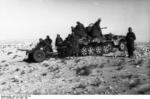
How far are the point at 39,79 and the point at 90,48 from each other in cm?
456

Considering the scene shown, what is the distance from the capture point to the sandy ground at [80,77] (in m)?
9.05

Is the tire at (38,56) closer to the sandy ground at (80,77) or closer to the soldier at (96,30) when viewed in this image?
the sandy ground at (80,77)

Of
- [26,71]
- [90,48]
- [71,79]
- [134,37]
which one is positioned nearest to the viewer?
[71,79]

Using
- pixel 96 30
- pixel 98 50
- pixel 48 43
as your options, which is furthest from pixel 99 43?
pixel 48 43

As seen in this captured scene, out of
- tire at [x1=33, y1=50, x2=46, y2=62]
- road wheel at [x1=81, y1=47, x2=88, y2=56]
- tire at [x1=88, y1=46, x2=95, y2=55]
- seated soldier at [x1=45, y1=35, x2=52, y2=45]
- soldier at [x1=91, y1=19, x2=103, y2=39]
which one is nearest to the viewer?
tire at [x1=33, y1=50, x2=46, y2=62]

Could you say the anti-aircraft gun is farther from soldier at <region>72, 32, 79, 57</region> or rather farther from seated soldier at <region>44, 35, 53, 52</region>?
seated soldier at <region>44, 35, 53, 52</region>

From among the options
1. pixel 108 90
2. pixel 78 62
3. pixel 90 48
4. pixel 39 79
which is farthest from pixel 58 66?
pixel 108 90

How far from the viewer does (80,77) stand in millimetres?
10188

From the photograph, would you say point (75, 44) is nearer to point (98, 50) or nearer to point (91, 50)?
point (91, 50)

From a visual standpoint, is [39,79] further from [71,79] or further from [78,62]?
[78,62]

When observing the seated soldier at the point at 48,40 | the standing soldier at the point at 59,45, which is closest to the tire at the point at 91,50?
the standing soldier at the point at 59,45

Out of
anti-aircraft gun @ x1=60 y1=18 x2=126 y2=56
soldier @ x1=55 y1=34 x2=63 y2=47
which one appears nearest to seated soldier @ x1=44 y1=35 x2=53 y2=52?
soldier @ x1=55 y1=34 x2=63 y2=47

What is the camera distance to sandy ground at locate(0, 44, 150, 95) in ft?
29.7

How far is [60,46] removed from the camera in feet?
47.8
